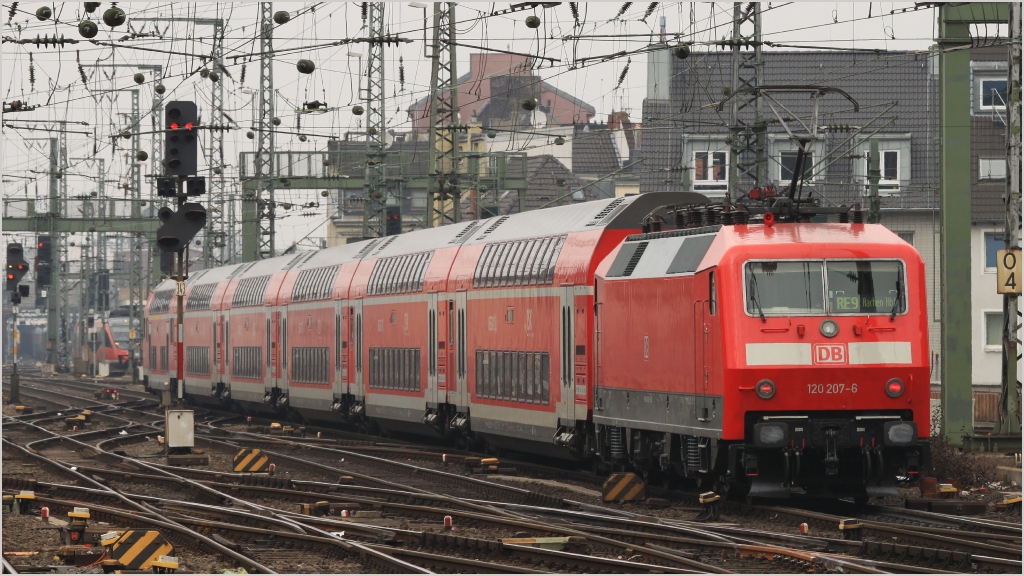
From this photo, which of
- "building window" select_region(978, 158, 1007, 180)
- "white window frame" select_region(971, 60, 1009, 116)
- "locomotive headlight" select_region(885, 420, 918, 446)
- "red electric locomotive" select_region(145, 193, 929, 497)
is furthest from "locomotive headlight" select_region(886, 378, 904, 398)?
"building window" select_region(978, 158, 1007, 180)

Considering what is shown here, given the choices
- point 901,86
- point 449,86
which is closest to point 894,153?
point 901,86

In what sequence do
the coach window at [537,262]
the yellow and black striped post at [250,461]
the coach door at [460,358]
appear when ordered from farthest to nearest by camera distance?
the coach door at [460,358], the yellow and black striped post at [250,461], the coach window at [537,262]

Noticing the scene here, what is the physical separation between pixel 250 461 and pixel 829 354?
38.5 ft

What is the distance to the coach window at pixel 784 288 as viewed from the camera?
1742cm

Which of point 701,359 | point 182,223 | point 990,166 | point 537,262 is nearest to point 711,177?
point 990,166

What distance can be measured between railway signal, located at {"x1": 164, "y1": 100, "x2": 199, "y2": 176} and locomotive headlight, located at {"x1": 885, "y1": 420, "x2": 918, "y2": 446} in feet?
40.9

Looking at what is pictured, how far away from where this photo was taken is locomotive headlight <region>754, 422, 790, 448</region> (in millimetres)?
17047

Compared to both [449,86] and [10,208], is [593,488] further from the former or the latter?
[10,208]

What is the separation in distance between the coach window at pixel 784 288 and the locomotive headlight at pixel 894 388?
101 cm

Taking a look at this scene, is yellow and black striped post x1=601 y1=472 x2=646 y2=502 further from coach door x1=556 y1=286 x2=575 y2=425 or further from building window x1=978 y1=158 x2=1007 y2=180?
building window x1=978 y1=158 x2=1007 y2=180

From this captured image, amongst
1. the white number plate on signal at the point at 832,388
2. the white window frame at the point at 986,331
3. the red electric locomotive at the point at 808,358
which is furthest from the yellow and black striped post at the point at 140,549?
the white window frame at the point at 986,331

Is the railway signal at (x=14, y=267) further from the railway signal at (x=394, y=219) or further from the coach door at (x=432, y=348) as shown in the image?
the coach door at (x=432, y=348)

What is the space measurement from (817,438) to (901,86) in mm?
46065

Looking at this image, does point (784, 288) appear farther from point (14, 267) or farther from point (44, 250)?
point (44, 250)
